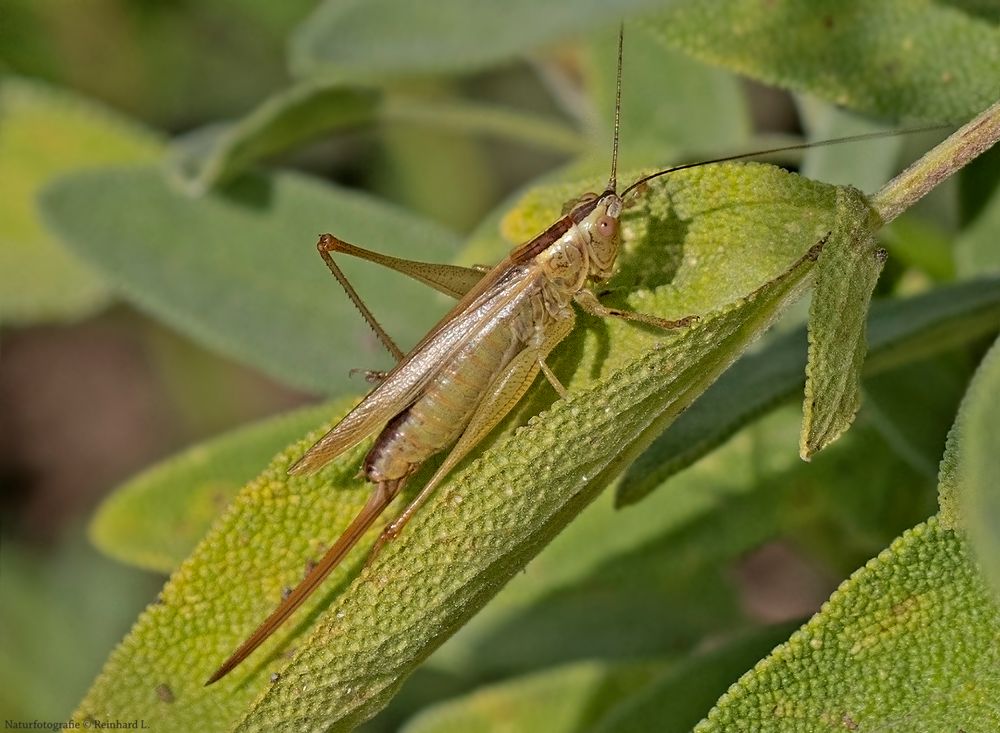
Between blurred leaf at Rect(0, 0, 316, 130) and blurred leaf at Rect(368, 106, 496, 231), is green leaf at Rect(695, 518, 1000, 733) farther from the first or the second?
blurred leaf at Rect(0, 0, 316, 130)

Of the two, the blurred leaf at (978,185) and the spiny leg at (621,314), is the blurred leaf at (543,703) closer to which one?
the spiny leg at (621,314)

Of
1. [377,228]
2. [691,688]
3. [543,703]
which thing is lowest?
[691,688]

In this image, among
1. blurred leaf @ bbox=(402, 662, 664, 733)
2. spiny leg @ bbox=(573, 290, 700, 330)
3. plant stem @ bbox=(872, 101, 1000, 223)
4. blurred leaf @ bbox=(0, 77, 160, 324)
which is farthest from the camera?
blurred leaf @ bbox=(0, 77, 160, 324)

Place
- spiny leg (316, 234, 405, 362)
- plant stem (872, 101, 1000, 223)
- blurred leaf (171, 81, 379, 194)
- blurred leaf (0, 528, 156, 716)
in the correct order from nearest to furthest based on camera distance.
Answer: plant stem (872, 101, 1000, 223) → spiny leg (316, 234, 405, 362) → blurred leaf (171, 81, 379, 194) → blurred leaf (0, 528, 156, 716)

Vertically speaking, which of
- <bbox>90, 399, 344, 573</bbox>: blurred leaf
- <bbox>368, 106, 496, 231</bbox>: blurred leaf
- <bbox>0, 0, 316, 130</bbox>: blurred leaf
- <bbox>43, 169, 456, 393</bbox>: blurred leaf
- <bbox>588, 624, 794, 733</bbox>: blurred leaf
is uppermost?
<bbox>0, 0, 316, 130</bbox>: blurred leaf

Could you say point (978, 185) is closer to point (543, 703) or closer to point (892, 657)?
point (892, 657)

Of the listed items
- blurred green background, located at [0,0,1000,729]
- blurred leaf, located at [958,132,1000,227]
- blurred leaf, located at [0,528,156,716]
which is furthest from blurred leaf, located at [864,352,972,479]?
blurred leaf, located at [0,528,156,716]

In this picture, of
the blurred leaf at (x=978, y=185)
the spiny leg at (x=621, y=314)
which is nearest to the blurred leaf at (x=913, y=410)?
the blurred leaf at (x=978, y=185)

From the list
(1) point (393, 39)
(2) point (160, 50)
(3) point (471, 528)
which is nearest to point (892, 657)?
(3) point (471, 528)
